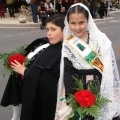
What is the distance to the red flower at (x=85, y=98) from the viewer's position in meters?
2.27

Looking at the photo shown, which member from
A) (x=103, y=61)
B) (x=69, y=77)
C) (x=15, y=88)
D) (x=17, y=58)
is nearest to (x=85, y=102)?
(x=69, y=77)

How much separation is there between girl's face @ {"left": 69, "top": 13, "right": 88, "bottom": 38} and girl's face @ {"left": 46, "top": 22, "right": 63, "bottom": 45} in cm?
16

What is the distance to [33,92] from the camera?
269 cm

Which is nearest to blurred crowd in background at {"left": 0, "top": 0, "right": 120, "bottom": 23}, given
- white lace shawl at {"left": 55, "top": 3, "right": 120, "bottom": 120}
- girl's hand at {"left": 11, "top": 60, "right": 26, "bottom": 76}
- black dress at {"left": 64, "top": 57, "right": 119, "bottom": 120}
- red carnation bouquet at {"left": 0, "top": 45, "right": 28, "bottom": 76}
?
red carnation bouquet at {"left": 0, "top": 45, "right": 28, "bottom": 76}

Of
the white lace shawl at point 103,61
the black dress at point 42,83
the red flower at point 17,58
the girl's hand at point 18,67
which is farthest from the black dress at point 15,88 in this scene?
the white lace shawl at point 103,61

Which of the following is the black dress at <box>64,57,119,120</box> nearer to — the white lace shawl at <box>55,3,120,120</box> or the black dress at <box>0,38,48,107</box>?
Answer: the white lace shawl at <box>55,3,120,120</box>

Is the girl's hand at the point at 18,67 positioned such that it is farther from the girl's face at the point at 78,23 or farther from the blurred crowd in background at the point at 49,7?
the blurred crowd in background at the point at 49,7

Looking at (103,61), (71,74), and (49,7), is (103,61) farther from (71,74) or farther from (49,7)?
(49,7)

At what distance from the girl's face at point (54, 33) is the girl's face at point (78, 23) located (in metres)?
0.16

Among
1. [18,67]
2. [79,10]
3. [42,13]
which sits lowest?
[42,13]

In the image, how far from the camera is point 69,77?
245cm

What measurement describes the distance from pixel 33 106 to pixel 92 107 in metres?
0.64

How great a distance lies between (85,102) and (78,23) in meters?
0.62

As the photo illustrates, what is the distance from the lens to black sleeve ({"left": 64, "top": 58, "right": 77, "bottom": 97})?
7.99ft
